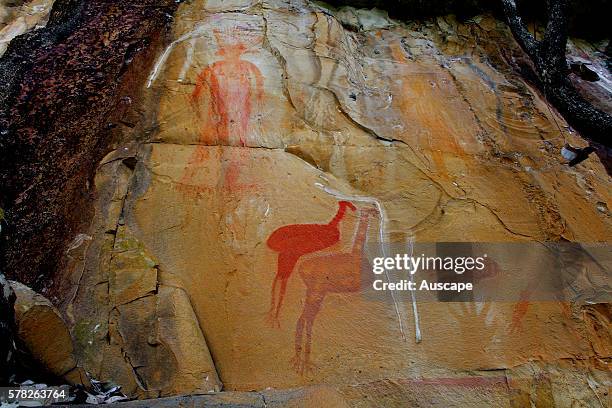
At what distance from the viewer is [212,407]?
1.74 m

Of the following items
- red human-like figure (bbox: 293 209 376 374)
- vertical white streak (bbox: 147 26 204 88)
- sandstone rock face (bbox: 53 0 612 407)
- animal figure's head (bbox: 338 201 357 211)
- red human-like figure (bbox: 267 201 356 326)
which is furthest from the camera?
vertical white streak (bbox: 147 26 204 88)

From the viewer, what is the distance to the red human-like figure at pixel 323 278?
232cm

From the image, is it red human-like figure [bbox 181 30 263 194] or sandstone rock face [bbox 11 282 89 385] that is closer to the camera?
sandstone rock face [bbox 11 282 89 385]

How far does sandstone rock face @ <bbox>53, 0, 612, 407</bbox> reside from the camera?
→ 220 centimetres

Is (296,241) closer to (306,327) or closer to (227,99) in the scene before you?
(306,327)

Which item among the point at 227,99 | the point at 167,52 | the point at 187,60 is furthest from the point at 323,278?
the point at 167,52

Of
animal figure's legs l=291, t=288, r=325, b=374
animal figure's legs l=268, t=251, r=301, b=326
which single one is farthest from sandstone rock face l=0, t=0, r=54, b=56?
animal figure's legs l=291, t=288, r=325, b=374

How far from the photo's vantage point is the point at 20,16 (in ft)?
14.0

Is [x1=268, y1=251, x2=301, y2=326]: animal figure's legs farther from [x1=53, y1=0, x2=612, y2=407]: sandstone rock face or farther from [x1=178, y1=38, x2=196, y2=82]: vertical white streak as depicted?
[x1=178, y1=38, x2=196, y2=82]: vertical white streak

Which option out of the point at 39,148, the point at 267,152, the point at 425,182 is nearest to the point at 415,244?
the point at 425,182

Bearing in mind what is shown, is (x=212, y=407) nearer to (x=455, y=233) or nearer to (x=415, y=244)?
(x=415, y=244)

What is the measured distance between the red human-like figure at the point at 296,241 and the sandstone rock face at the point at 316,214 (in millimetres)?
12

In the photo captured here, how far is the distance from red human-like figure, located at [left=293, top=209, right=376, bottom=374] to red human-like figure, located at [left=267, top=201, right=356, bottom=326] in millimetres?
63

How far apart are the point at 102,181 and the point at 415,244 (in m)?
1.96
